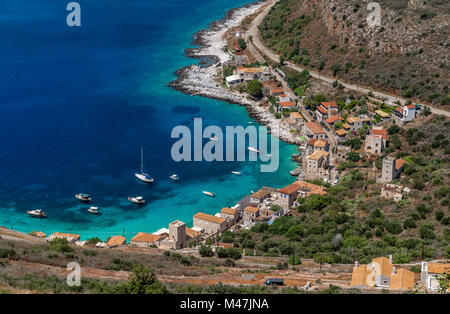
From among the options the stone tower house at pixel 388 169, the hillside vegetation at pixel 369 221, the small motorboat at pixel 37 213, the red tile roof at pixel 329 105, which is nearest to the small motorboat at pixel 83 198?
the small motorboat at pixel 37 213

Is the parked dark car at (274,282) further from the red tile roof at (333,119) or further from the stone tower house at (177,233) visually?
the red tile roof at (333,119)

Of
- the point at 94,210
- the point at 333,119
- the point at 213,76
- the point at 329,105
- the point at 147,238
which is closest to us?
the point at 147,238

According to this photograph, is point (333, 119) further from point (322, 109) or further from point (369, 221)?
point (369, 221)

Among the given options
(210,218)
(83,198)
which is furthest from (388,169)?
(83,198)

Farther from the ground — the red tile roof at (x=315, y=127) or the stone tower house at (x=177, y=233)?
the red tile roof at (x=315, y=127)

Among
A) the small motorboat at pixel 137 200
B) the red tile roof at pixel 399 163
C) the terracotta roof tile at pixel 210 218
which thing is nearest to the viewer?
the terracotta roof tile at pixel 210 218

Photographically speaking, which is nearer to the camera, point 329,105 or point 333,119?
point 333,119

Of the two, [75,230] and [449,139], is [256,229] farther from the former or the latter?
[449,139]
